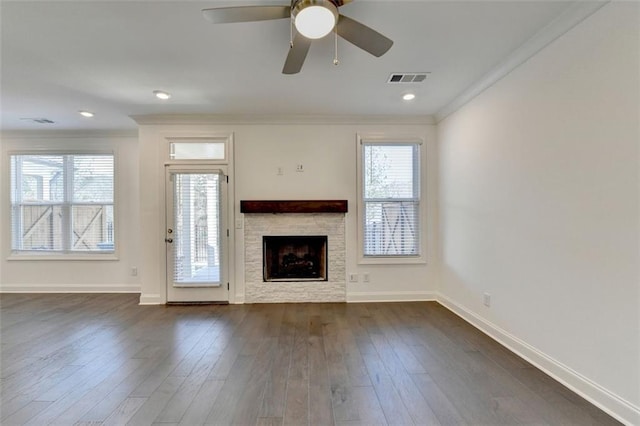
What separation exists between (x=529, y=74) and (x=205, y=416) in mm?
3480

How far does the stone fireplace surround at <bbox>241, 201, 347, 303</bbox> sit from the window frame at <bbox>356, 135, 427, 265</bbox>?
270mm

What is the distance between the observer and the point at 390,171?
4.25m

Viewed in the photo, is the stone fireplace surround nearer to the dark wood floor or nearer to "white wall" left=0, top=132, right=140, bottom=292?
the dark wood floor

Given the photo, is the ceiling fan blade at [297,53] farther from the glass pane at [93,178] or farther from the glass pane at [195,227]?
the glass pane at [93,178]

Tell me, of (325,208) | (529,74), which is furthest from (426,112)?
(325,208)

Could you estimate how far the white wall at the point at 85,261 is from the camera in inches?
184

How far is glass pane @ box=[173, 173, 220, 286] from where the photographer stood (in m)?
4.11

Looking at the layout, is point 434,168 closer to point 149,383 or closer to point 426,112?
point 426,112

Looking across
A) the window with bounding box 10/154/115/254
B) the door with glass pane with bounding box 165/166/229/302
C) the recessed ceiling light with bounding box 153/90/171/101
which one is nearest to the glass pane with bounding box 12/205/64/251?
the window with bounding box 10/154/115/254

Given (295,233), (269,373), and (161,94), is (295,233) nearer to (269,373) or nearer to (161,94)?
(269,373)

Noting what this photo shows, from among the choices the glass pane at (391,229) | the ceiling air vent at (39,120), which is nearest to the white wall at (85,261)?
the ceiling air vent at (39,120)

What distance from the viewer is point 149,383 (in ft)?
7.08

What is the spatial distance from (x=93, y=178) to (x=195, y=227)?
2.19 m

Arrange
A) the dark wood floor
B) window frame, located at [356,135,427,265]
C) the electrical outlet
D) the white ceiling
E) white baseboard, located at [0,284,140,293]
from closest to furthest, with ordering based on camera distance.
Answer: the dark wood floor, the white ceiling, the electrical outlet, window frame, located at [356,135,427,265], white baseboard, located at [0,284,140,293]
